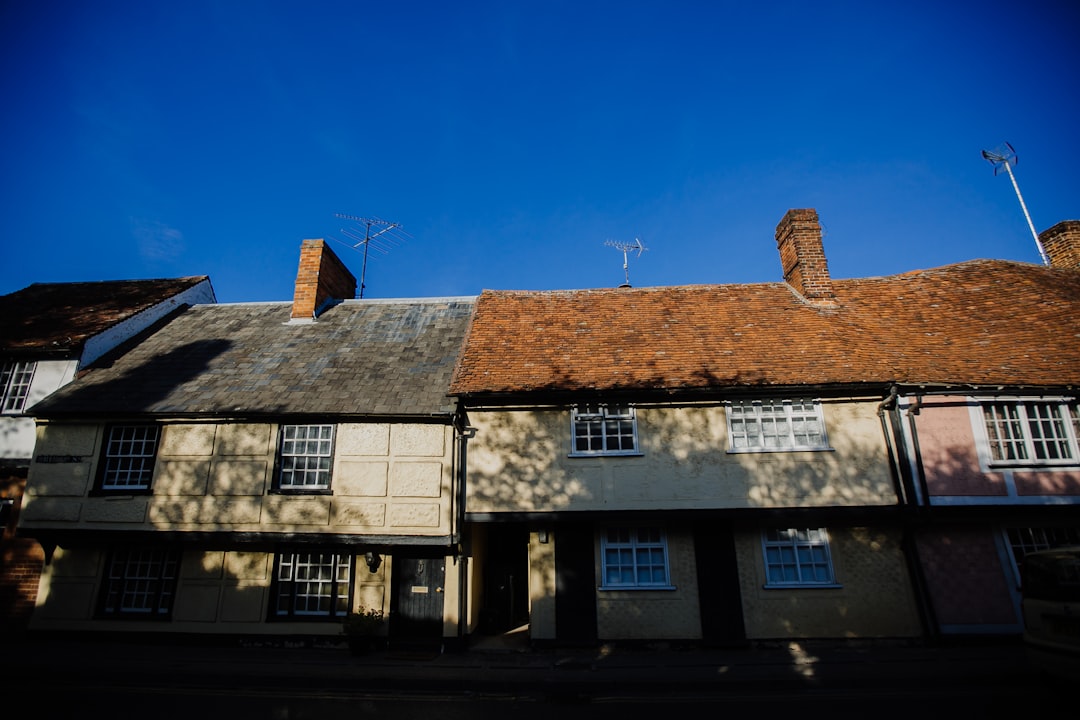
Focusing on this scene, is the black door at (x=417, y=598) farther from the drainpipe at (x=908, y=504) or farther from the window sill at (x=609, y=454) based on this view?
the drainpipe at (x=908, y=504)

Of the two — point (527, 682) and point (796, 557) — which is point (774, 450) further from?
point (527, 682)

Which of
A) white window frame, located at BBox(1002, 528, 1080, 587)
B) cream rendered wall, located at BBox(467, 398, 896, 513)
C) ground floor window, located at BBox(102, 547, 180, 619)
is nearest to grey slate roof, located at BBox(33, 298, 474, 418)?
cream rendered wall, located at BBox(467, 398, 896, 513)

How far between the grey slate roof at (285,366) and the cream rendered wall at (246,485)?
1.85ft

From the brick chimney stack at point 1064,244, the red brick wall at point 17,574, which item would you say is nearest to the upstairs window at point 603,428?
the red brick wall at point 17,574

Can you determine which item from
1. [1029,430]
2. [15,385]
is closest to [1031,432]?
[1029,430]

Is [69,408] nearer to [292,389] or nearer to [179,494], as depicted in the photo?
[179,494]

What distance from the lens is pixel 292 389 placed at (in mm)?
12906

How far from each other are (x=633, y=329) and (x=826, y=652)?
8.19m

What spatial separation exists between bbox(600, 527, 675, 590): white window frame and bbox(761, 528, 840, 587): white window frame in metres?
2.13

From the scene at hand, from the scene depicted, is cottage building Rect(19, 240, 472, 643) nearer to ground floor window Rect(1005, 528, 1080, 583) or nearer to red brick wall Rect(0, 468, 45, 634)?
red brick wall Rect(0, 468, 45, 634)

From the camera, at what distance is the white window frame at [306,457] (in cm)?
1197

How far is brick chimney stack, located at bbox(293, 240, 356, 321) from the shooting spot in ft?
54.1

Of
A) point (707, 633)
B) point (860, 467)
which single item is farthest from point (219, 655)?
point (860, 467)

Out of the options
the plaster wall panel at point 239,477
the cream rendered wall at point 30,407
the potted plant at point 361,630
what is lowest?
the potted plant at point 361,630
